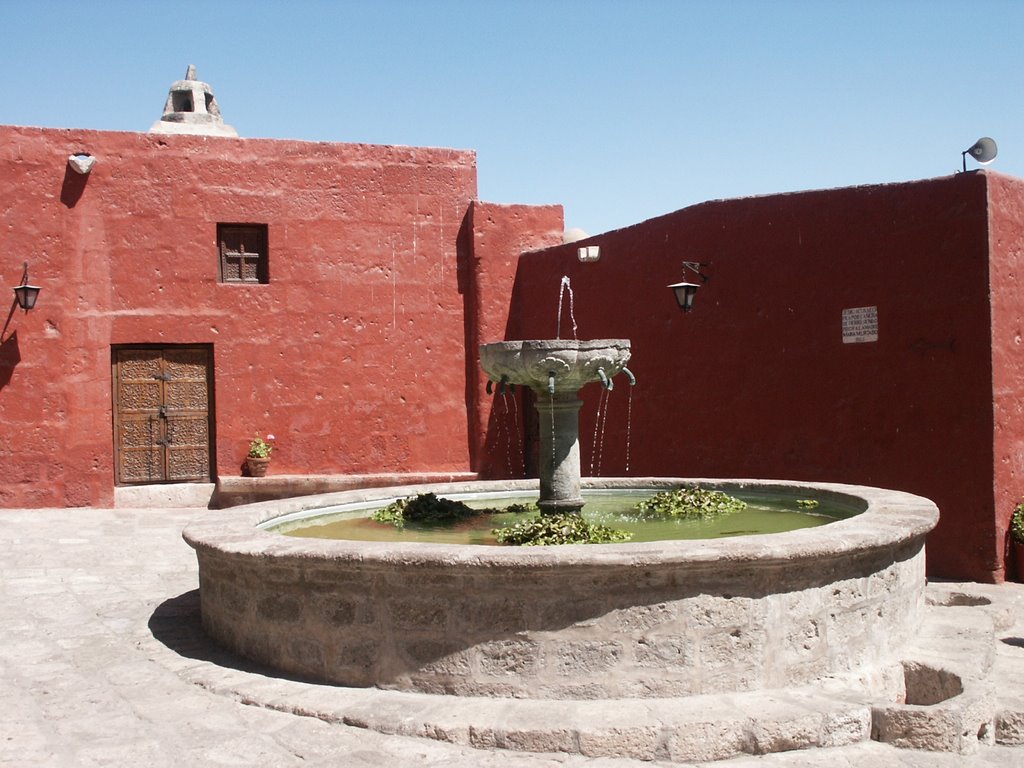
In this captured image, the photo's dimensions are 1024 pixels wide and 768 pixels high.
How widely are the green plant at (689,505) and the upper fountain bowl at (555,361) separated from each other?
1119 millimetres

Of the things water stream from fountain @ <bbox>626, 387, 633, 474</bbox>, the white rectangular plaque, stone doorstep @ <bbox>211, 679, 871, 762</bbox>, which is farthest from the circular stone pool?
water stream from fountain @ <bbox>626, 387, 633, 474</bbox>

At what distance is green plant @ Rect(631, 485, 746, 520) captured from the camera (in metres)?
6.30

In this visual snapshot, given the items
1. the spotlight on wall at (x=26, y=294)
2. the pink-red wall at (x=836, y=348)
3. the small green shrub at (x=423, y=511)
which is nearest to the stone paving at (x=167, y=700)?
the pink-red wall at (x=836, y=348)

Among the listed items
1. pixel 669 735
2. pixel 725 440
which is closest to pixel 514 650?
pixel 669 735

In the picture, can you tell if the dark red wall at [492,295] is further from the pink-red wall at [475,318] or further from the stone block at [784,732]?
the stone block at [784,732]

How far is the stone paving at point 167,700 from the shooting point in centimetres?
354

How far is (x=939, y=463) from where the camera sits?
24.3ft

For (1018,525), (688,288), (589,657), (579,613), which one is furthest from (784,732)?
(688,288)

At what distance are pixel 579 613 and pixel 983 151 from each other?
556 cm

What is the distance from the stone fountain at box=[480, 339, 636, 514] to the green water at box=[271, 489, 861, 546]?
1.25ft

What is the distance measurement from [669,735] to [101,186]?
9.66 m

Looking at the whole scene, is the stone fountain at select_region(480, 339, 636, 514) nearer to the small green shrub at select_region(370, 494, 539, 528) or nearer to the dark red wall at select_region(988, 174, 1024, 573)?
the small green shrub at select_region(370, 494, 539, 528)

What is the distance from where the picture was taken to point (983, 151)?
24.5 ft

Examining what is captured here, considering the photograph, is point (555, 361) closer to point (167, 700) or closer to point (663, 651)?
point (663, 651)
